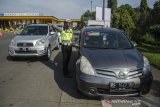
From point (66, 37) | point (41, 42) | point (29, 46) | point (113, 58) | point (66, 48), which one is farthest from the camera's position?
point (41, 42)

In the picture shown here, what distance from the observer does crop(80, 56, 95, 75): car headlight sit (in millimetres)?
6434

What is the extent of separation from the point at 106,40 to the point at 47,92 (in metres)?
2.15

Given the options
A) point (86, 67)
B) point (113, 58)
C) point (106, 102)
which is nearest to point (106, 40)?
point (113, 58)

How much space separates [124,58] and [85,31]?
2182 millimetres

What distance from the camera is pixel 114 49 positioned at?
7.54m

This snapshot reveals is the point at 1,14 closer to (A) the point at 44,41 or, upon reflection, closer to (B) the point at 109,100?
(A) the point at 44,41

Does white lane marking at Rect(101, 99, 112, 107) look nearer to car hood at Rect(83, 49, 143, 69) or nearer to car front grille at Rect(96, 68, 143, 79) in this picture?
car front grille at Rect(96, 68, 143, 79)

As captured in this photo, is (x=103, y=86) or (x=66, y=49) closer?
(x=103, y=86)

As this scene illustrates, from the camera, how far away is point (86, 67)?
6.56 m

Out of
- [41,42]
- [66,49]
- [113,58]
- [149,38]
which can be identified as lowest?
[149,38]

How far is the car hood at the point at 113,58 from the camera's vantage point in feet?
21.2

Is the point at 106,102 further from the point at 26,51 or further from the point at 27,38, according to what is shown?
the point at 27,38

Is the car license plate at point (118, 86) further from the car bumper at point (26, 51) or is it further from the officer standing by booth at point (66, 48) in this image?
the car bumper at point (26, 51)

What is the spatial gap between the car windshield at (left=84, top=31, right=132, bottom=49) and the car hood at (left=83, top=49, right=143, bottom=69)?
1.45 ft
